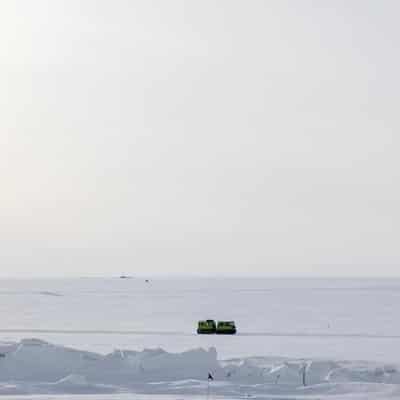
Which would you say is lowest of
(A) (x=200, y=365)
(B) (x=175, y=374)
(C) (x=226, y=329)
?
(B) (x=175, y=374)

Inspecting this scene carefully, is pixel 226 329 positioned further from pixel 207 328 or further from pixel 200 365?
Result: pixel 200 365

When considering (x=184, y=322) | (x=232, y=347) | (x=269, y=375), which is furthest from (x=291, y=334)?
(x=269, y=375)

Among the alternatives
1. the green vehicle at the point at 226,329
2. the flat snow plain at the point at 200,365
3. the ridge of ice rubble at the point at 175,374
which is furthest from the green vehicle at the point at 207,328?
the ridge of ice rubble at the point at 175,374

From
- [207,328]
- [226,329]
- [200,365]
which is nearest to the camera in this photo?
[200,365]

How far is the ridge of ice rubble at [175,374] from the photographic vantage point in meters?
26.9

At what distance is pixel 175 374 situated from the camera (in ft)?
96.5

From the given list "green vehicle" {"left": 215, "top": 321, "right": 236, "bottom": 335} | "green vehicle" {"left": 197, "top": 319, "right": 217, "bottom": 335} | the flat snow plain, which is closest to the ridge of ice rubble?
the flat snow plain

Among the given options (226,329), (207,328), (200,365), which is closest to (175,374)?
(200,365)

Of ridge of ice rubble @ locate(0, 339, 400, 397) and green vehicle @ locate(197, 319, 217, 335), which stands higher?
green vehicle @ locate(197, 319, 217, 335)

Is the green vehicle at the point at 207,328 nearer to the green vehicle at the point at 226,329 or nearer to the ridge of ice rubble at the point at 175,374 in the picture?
the green vehicle at the point at 226,329

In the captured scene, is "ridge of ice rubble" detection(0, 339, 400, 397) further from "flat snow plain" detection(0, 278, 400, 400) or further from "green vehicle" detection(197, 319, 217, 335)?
"green vehicle" detection(197, 319, 217, 335)

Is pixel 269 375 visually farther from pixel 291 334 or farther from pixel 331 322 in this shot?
pixel 331 322

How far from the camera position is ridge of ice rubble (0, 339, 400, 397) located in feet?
Answer: 88.3

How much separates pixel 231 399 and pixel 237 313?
138 feet
